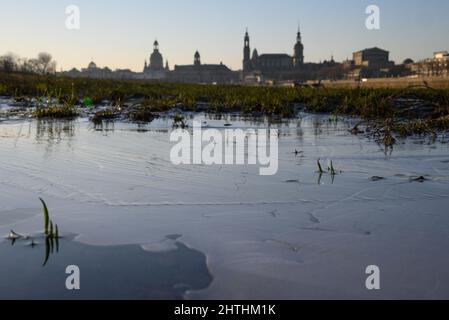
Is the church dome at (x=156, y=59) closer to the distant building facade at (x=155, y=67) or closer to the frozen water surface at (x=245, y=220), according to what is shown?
the distant building facade at (x=155, y=67)

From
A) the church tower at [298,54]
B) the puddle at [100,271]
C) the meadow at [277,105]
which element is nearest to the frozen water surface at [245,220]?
the puddle at [100,271]

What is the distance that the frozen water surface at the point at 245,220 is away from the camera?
1857 mm

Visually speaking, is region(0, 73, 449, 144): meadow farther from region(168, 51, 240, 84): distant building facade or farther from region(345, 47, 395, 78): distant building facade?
region(168, 51, 240, 84): distant building facade

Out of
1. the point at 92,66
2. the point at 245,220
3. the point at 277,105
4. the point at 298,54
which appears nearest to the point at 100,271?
the point at 245,220

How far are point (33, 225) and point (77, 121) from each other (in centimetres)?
663

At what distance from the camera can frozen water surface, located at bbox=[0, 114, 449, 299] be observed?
1.86 meters

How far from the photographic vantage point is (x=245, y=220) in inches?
104

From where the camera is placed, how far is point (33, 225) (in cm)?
249

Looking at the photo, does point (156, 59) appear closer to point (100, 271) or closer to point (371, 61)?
point (371, 61)

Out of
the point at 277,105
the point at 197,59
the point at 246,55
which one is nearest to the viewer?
the point at 277,105

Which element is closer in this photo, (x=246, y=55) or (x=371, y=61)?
(x=371, y=61)

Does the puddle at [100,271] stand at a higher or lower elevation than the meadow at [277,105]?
lower

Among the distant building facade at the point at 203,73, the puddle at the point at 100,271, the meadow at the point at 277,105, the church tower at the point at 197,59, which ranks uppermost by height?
the church tower at the point at 197,59
